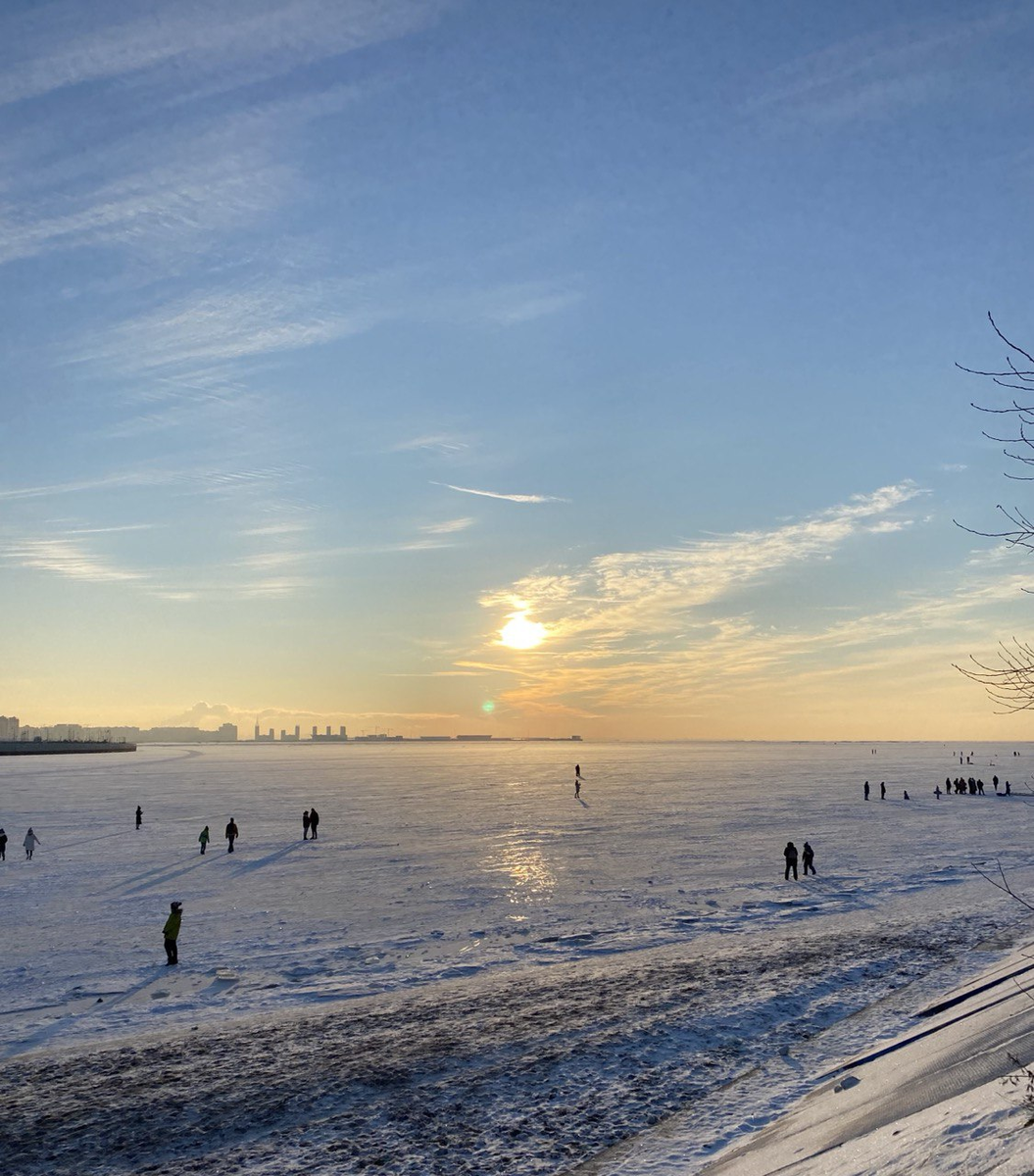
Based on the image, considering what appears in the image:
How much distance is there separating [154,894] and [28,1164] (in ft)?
42.8

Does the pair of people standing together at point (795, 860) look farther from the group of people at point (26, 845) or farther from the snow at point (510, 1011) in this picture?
the group of people at point (26, 845)

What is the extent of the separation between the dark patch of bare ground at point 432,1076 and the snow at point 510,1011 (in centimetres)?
4

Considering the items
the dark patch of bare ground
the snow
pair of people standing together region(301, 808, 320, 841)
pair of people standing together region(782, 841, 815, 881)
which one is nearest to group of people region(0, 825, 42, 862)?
the snow

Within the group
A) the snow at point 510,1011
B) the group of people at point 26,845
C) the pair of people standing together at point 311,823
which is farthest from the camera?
the pair of people standing together at point 311,823

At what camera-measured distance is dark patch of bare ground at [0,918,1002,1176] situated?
7.63 meters

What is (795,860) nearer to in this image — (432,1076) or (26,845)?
(432,1076)

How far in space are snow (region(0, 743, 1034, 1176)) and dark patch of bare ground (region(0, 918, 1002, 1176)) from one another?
0.04m

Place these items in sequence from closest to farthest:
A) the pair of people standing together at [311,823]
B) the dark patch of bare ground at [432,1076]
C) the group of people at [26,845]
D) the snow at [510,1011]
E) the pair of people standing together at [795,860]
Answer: the snow at [510,1011], the dark patch of bare ground at [432,1076], the pair of people standing together at [795,860], the group of people at [26,845], the pair of people standing together at [311,823]

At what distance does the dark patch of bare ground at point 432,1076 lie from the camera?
7.63m

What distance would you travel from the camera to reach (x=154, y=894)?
771 inches

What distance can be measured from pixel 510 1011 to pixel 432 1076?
7.23ft

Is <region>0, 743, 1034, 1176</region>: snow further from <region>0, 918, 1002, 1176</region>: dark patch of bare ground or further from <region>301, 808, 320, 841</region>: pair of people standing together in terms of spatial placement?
<region>301, 808, 320, 841</region>: pair of people standing together

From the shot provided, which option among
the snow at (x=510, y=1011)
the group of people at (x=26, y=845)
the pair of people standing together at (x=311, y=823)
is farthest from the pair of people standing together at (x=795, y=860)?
the group of people at (x=26, y=845)

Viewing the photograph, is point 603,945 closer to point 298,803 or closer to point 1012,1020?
point 1012,1020
